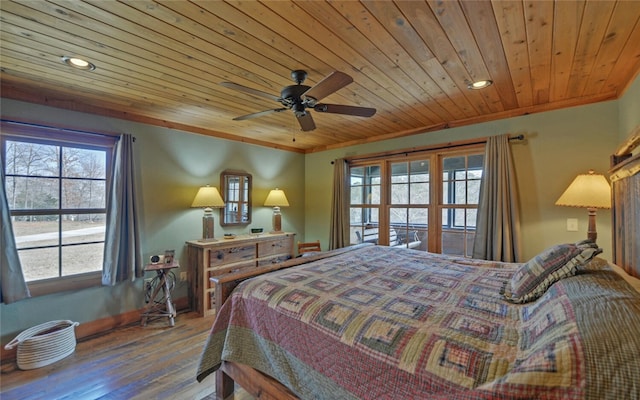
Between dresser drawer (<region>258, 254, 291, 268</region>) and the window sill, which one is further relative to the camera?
dresser drawer (<region>258, 254, 291, 268</region>)

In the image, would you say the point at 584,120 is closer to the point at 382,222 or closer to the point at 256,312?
the point at 382,222

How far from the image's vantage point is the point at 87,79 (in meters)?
2.27

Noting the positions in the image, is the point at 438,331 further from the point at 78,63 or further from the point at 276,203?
the point at 276,203

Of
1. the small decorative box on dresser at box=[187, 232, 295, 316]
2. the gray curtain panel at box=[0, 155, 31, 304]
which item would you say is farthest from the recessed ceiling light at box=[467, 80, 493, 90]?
the gray curtain panel at box=[0, 155, 31, 304]

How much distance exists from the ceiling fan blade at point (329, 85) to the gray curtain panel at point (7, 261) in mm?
2789

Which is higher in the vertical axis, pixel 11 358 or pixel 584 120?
pixel 584 120

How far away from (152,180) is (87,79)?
1302mm

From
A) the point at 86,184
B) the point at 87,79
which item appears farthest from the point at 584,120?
the point at 86,184

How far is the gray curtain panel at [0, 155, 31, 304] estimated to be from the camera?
91.7 inches

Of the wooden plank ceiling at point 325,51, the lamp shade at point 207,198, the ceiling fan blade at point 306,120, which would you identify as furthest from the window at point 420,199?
the lamp shade at point 207,198

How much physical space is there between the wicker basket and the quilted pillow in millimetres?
3508

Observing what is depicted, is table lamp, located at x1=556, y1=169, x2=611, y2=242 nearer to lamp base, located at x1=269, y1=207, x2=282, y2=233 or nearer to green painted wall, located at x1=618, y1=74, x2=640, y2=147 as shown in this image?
green painted wall, located at x1=618, y1=74, x2=640, y2=147

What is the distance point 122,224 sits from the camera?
2969 mm

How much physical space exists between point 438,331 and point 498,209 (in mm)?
2348
